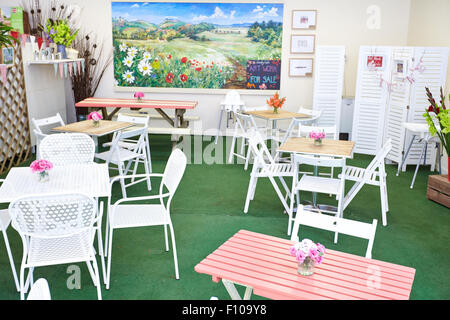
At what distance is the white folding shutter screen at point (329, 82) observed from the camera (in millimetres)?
6934

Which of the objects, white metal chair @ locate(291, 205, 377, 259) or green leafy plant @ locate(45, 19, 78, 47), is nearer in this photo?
white metal chair @ locate(291, 205, 377, 259)

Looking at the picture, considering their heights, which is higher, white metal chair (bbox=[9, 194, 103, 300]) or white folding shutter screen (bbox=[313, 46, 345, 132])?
white folding shutter screen (bbox=[313, 46, 345, 132])

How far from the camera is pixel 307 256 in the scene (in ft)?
7.01

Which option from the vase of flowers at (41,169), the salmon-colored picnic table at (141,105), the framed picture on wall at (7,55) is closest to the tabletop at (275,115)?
the salmon-colored picnic table at (141,105)

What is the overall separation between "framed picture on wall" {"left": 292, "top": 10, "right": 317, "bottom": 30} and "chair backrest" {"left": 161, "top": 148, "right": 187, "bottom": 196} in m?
5.09

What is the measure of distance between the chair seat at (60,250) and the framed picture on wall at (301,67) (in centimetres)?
573

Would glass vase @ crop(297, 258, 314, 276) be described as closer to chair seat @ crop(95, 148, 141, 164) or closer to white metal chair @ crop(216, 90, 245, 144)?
chair seat @ crop(95, 148, 141, 164)

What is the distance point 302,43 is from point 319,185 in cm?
428

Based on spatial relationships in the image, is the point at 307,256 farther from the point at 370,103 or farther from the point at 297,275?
the point at 370,103

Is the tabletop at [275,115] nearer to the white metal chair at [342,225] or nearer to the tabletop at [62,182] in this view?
the tabletop at [62,182]

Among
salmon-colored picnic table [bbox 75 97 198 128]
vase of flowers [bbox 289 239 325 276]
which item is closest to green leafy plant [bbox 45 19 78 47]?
salmon-colored picnic table [bbox 75 97 198 128]

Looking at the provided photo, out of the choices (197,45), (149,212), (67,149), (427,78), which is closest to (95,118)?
(67,149)

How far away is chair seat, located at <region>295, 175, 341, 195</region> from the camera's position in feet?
13.3

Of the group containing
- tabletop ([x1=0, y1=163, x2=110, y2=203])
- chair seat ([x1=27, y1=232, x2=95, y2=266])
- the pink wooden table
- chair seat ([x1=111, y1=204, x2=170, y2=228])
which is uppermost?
tabletop ([x1=0, y1=163, x2=110, y2=203])
